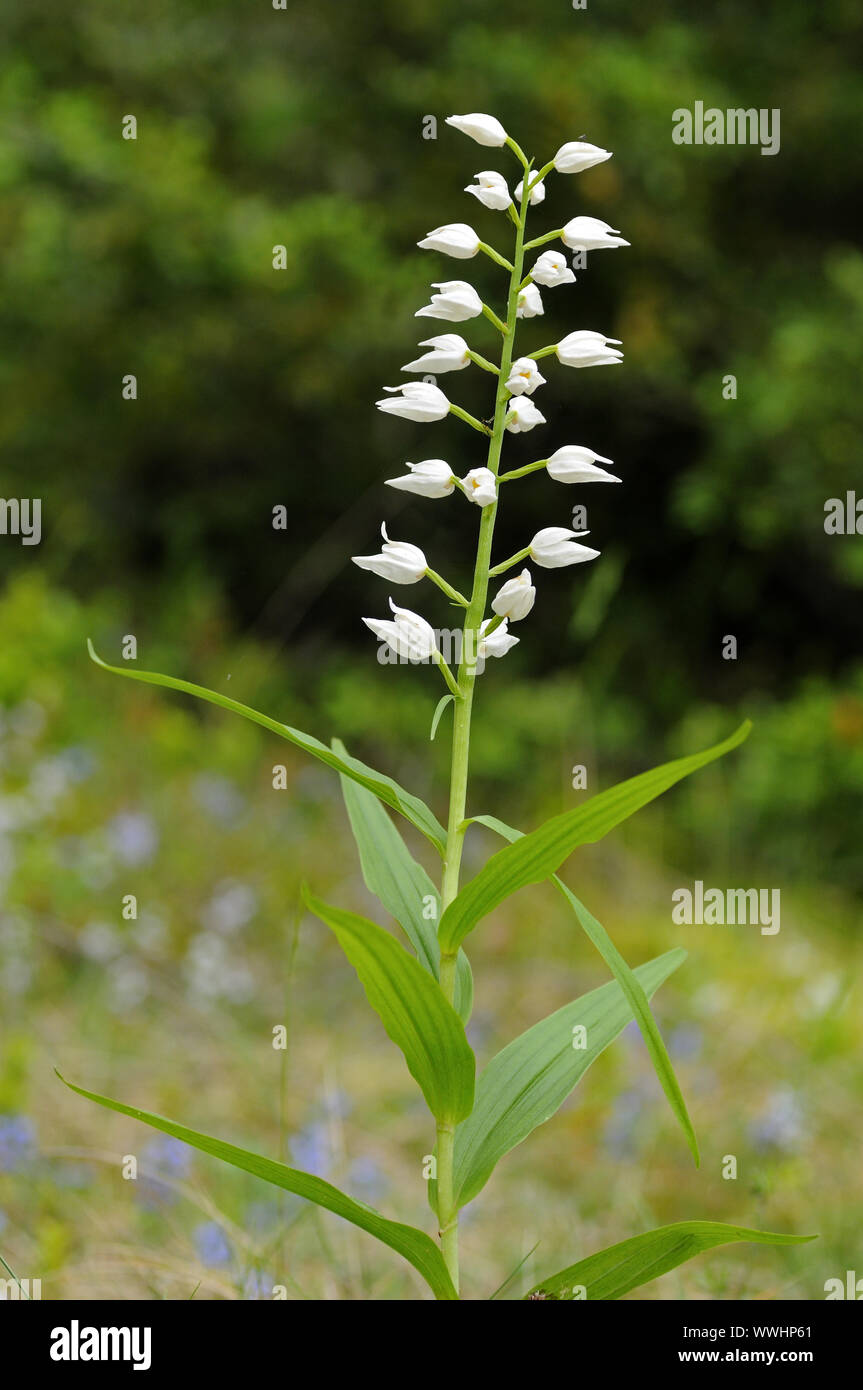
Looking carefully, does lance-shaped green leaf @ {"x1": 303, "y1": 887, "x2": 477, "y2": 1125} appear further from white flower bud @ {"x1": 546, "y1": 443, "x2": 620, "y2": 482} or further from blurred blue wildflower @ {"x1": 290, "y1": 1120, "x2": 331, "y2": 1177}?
blurred blue wildflower @ {"x1": 290, "y1": 1120, "x2": 331, "y2": 1177}

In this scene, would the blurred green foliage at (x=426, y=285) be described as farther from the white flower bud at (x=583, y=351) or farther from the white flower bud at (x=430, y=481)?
the white flower bud at (x=430, y=481)

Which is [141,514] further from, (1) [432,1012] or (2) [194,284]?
(1) [432,1012]

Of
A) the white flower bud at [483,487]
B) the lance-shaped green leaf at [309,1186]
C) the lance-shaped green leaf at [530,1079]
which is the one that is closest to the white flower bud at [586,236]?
the white flower bud at [483,487]

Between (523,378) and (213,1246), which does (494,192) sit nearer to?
(523,378)

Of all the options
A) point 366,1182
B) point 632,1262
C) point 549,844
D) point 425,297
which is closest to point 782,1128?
point 366,1182

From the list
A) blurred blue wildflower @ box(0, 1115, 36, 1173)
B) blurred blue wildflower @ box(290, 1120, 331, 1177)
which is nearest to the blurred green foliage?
blurred blue wildflower @ box(290, 1120, 331, 1177)
